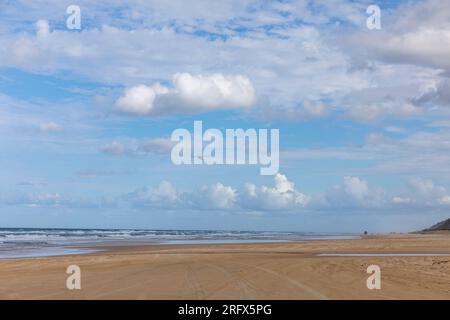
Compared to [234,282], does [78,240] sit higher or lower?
higher

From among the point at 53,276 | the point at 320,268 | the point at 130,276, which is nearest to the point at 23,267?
the point at 53,276

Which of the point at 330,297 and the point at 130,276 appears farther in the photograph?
the point at 130,276

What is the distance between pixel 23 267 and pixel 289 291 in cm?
1587

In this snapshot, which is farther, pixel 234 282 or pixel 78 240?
pixel 78 240

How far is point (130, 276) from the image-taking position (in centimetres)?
2134

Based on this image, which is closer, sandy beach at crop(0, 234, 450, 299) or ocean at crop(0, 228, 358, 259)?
sandy beach at crop(0, 234, 450, 299)

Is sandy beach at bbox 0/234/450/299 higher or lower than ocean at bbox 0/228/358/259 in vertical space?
lower

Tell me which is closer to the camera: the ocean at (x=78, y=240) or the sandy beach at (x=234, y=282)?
the sandy beach at (x=234, y=282)

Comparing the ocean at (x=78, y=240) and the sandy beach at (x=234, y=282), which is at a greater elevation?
the ocean at (x=78, y=240)
